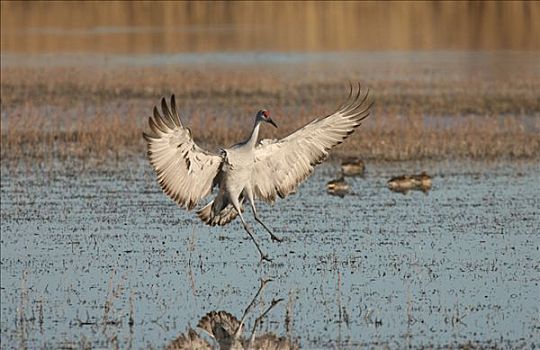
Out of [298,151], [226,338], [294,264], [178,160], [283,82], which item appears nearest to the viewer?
[226,338]

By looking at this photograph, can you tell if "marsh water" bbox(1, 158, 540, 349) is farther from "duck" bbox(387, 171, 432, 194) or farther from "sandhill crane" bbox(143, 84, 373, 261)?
"sandhill crane" bbox(143, 84, 373, 261)

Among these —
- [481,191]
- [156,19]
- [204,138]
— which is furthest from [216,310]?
[156,19]

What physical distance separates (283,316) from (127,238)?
11.2ft

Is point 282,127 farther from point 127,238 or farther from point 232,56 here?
point 232,56

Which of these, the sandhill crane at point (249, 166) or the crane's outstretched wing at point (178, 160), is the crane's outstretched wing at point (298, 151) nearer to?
the sandhill crane at point (249, 166)

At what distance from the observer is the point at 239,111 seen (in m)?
23.8

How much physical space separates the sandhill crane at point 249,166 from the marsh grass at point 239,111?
6.24m

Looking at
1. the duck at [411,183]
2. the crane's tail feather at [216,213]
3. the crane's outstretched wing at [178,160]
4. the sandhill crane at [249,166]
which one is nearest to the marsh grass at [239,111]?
the duck at [411,183]

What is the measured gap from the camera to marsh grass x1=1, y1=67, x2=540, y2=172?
63.8 feet

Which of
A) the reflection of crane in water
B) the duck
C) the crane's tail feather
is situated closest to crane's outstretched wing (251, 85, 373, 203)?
the crane's tail feather

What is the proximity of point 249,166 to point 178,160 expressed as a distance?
0.89m

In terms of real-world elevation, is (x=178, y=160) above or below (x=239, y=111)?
above

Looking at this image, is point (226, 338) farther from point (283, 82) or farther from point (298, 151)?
point (283, 82)

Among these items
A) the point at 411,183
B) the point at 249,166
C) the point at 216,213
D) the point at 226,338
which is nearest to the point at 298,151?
the point at 249,166
